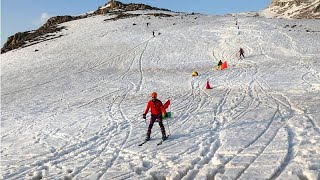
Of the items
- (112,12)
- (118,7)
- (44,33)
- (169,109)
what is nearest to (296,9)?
(118,7)

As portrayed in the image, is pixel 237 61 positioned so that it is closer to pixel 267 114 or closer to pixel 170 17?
pixel 267 114

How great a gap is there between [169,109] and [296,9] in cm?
9640

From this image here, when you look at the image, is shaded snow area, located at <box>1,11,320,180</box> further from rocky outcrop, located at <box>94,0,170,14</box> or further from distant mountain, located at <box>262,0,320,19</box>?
distant mountain, located at <box>262,0,320,19</box>

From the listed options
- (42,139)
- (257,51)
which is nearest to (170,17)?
(257,51)

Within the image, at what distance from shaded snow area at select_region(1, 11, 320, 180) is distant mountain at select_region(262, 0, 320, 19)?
49.1m

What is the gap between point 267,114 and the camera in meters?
15.3

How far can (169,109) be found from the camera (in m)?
18.2

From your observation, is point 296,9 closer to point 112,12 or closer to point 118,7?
point 118,7

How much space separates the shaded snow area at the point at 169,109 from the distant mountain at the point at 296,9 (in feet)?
161

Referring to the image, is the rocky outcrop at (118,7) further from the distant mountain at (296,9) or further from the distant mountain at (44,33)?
the distant mountain at (296,9)

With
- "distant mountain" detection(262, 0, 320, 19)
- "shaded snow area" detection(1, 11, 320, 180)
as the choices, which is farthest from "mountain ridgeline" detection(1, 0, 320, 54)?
"shaded snow area" detection(1, 11, 320, 180)

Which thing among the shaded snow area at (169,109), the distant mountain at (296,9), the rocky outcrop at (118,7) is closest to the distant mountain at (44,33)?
the rocky outcrop at (118,7)

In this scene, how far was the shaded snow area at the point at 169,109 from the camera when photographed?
10.6 m

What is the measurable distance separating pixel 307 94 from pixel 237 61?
1658 centimetres
